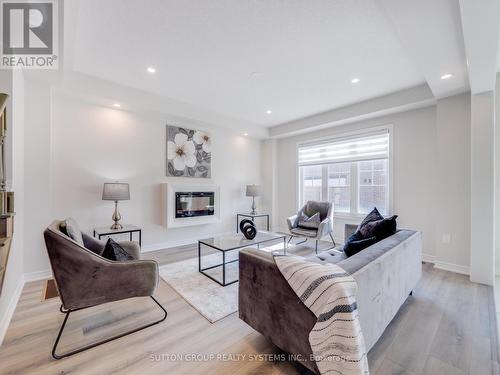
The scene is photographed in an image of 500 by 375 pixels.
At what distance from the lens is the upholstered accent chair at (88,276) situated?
1.67m

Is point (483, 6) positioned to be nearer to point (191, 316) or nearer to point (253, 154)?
point (191, 316)

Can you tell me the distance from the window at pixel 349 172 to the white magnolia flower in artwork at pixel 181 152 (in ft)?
8.48

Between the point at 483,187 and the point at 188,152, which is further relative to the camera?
the point at 188,152

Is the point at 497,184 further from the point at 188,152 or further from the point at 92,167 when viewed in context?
the point at 92,167

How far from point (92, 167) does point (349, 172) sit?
4.65m

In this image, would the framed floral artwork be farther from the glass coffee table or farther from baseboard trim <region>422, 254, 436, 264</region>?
baseboard trim <region>422, 254, 436, 264</region>

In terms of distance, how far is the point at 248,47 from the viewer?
101 inches

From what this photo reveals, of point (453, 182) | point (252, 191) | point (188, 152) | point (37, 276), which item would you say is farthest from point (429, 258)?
point (37, 276)

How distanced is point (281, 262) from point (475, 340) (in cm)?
176

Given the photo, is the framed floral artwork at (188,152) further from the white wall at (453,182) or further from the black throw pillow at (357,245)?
the white wall at (453,182)

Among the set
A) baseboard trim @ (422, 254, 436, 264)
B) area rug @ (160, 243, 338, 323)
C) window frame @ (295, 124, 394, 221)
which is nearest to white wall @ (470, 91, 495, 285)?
baseboard trim @ (422, 254, 436, 264)

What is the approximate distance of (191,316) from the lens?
84.3 inches

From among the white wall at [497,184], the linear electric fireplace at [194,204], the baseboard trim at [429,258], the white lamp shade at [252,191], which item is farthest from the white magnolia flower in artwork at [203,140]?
the white wall at [497,184]

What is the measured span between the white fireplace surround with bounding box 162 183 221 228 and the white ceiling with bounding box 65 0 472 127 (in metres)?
1.66
